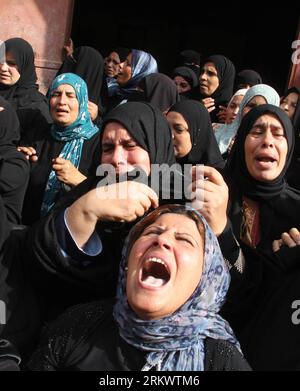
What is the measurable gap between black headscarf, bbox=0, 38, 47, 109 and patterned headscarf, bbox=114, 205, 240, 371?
2.76 m

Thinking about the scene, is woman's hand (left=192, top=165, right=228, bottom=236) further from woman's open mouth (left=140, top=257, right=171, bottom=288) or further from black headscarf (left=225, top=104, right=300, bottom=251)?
black headscarf (left=225, top=104, right=300, bottom=251)

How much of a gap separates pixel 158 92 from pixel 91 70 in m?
0.92

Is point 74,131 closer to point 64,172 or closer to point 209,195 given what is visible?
Result: point 64,172

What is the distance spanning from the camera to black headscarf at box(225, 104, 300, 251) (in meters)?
2.40

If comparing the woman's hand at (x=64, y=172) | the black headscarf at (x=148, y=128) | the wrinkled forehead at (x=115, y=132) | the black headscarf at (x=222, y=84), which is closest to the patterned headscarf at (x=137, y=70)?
the black headscarf at (x=222, y=84)

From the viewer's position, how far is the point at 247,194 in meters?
2.51

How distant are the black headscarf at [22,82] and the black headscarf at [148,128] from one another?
2022 mm

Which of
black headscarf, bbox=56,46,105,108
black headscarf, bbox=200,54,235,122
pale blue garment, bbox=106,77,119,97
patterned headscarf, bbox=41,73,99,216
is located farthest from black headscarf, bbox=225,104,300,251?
black headscarf, bbox=200,54,235,122

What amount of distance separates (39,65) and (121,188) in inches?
174

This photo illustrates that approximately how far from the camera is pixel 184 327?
1.58 metres

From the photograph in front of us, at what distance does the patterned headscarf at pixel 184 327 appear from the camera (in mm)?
1567

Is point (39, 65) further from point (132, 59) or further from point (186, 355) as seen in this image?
point (186, 355)

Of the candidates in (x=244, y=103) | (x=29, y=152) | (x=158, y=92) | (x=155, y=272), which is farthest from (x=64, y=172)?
(x=244, y=103)
